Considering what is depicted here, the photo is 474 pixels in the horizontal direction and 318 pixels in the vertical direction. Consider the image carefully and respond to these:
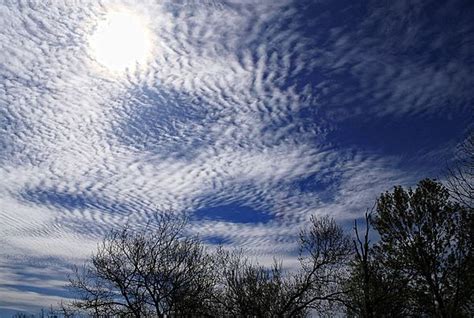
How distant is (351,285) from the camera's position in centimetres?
2005

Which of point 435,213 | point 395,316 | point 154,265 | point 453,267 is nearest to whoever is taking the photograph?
point 453,267

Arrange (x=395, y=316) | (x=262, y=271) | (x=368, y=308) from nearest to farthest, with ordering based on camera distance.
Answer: (x=368, y=308) → (x=395, y=316) → (x=262, y=271)

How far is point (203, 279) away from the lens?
2486 centimetres

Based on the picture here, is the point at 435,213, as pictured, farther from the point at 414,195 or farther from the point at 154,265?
the point at 154,265

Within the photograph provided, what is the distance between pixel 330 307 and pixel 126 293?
39.2ft

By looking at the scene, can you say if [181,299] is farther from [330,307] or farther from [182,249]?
[330,307]

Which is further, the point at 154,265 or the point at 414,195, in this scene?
the point at 154,265

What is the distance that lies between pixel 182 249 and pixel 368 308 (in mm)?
13829

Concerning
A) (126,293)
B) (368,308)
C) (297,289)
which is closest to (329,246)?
(297,289)

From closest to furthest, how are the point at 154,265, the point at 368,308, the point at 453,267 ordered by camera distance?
1. the point at 368,308
2. the point at 453,267
3. the point at 154,265

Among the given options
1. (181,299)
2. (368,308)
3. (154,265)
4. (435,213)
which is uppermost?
(435,213)

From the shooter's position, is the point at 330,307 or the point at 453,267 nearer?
the point at 453,267

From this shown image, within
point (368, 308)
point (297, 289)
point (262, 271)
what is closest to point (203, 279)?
point (262, 271)

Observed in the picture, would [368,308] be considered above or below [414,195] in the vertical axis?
below
